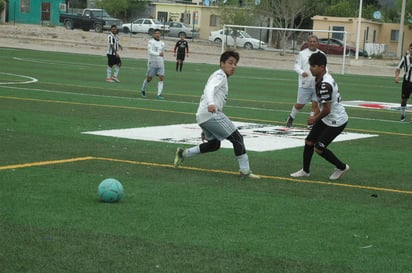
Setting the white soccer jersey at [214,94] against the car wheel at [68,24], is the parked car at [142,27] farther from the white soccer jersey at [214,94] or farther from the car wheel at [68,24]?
the white soccer jersey at [214,94]

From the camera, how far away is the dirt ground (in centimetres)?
5816

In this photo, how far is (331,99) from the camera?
41.2 feet

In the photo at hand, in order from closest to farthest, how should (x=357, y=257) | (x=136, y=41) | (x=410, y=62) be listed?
(x=357, y=257)
(x=410, y=62)
(x=136, y=41)

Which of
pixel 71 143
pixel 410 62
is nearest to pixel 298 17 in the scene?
pixel 410 62

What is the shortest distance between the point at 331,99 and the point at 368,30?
239 feet

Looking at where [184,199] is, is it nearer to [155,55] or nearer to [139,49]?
[155,55]

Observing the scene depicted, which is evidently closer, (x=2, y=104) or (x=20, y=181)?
(x=20, y=181)

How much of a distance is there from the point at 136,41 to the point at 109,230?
6095 centimetres

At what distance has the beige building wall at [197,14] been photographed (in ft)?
301

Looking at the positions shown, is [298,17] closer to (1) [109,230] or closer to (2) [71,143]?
(2) [71,143]

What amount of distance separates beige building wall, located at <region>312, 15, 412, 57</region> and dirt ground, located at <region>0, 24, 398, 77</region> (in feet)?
35.7

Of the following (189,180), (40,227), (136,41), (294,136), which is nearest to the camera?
(40,227)

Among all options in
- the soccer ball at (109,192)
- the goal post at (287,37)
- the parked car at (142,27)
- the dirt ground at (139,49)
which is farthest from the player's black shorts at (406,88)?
the parked car at (142,27)

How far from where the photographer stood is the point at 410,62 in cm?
2273
